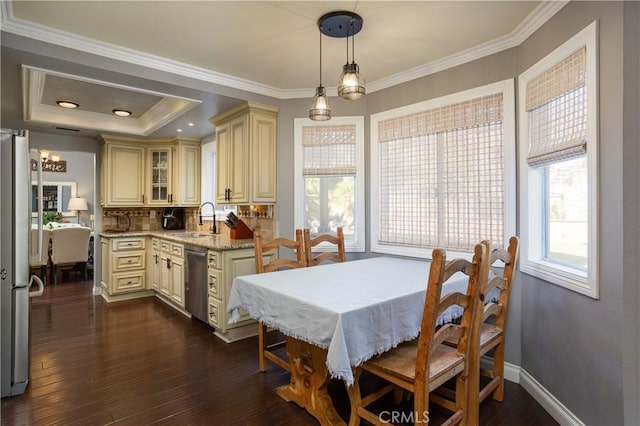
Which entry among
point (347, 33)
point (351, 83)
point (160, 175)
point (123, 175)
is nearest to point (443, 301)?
point (351, 83)

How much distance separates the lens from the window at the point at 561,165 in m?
1.76

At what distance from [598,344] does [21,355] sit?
135 inches

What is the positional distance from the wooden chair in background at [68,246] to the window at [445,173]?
17.7 ft

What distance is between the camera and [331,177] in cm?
359

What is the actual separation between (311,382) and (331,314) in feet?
2.38

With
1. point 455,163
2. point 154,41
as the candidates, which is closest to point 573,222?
point 455,163

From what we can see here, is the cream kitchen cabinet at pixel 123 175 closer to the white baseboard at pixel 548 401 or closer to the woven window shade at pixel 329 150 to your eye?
the woven window shade at pixel 329 150

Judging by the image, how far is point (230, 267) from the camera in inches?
128

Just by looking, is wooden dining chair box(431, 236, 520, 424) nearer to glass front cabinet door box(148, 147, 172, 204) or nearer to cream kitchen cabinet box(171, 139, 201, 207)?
cream kitchen cabinet box(171, 139, 201, 207)

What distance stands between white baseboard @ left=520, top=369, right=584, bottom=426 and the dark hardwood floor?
0.05 metres

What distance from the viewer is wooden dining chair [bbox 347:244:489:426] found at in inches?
57.5

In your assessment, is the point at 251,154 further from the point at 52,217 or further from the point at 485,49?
the point at 52,217

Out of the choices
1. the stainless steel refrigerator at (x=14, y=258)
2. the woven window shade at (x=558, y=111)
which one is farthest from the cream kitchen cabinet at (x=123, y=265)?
the woven window shade at (x=558, y=111)

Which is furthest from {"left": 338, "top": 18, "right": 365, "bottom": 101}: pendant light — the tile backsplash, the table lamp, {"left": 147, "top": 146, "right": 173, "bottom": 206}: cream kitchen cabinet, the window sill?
the table lamp
